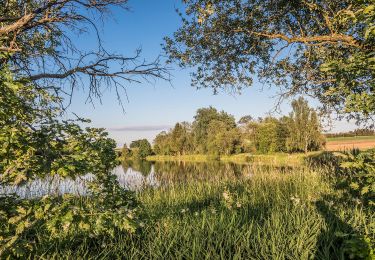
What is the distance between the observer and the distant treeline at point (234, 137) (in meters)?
64.0

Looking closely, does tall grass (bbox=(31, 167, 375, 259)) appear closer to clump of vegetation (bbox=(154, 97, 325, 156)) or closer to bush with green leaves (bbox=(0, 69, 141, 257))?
bush with green leaves (bbox=(0, 69, 141, 257))

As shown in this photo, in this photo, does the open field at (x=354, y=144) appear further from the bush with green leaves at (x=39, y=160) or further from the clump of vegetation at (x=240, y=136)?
the bush with green leaves at (x=39, y=160)

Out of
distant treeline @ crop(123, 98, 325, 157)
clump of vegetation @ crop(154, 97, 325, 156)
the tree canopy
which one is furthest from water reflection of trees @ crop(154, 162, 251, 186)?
clump of vegetation @ crop(154, 97, 325, 156)

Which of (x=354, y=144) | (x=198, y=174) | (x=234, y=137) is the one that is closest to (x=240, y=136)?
(x=234, y=137)

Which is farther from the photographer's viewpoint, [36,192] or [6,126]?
[36,192]

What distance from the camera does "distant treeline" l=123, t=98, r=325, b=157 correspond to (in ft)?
210

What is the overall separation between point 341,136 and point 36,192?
98259 mm

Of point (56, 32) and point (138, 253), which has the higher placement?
point (56, 32)

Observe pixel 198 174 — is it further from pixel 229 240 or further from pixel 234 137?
pixel 234 137

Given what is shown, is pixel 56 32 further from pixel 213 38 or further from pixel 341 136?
pixel 341 136

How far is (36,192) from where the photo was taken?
890 centimetres

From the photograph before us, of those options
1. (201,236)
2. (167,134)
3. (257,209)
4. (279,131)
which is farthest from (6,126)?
(167,134)

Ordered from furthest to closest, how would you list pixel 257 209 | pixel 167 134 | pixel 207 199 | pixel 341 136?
1. pixel 167 134
2. pixel 341 136
3. pixel 207 199
4. pixel 257 209

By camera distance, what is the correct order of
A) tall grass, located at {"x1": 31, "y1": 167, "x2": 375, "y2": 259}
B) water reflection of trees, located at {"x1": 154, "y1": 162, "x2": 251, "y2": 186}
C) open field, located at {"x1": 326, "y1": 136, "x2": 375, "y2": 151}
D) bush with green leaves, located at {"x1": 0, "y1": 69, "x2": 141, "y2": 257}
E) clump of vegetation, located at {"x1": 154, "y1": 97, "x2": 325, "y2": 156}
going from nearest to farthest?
bush with green leaves, located at {"x1": 0, "y1": 69, "x2": 141, "y2": 257} → tall grass, located at {"x1": 31, "y1": 167, "x2": 375, "y2": 259} → water reflection of trees, located at {"x1": 154, "y1": 162, "x2": 251, "y2": 186} → open field, located at {"x1": 326, "y1": 136, "x2": 375, "y2": 151} → clump of vegetation, located at {"x1": 154, "y1": 97, "x2": 325, "y2": 156}
